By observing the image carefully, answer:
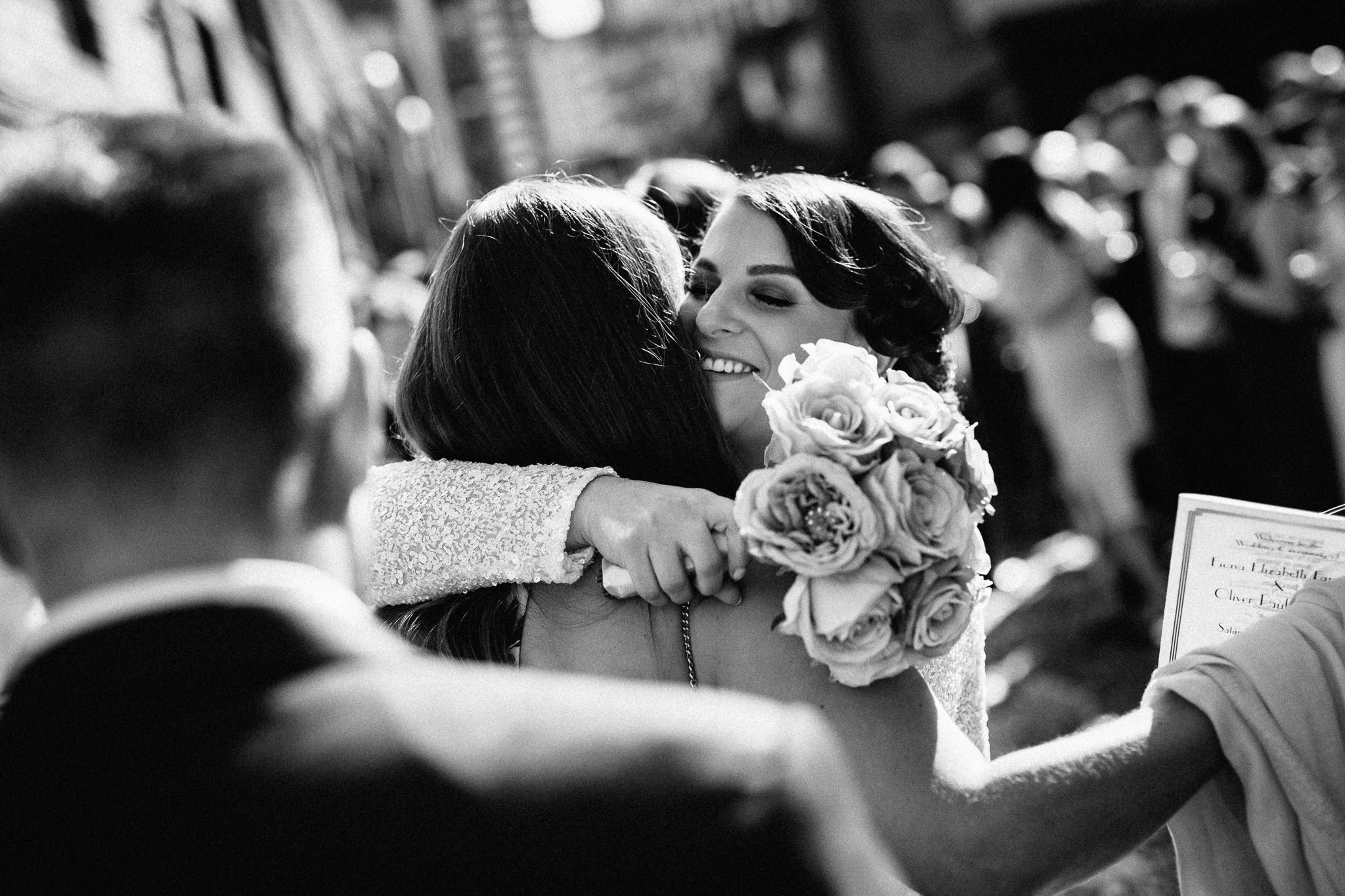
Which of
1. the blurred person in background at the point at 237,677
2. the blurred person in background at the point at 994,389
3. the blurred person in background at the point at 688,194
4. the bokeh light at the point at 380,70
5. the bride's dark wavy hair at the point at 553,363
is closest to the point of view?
the blurred person in background at the point at 237,677

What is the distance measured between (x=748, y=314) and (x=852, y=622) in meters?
0.92

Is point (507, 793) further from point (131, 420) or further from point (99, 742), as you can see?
point (131, 420)

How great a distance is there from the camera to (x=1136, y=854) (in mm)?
3938

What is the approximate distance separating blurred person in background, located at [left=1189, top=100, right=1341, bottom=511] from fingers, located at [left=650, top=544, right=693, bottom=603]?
513 cm

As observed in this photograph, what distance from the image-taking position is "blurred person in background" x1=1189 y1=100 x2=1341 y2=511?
589 centimetres

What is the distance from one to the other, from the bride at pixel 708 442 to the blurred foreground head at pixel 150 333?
832 mm

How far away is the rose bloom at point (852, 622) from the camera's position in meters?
1.55

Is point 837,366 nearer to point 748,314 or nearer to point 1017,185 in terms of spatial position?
point 748,314

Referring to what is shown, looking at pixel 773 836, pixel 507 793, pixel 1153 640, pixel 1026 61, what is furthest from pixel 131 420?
pixel 1026 61

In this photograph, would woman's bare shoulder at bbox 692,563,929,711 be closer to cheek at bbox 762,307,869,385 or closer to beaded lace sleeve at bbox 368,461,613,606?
beaded lace sleeve at bbox 368,461,613,606

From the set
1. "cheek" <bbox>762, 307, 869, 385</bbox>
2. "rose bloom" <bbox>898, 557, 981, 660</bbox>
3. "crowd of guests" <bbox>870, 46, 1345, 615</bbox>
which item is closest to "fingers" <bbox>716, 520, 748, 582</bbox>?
"rose bloom" <bbox>898, 557, 981, 660</bbox>

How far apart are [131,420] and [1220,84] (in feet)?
55.5

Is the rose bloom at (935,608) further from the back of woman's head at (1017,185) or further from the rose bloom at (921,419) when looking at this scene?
the back of woman's head at (1017,185)

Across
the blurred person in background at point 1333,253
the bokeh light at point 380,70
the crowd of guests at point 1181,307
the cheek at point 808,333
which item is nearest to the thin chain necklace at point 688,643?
the cheek at point 808,333
